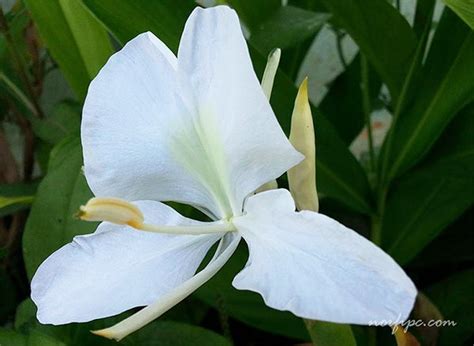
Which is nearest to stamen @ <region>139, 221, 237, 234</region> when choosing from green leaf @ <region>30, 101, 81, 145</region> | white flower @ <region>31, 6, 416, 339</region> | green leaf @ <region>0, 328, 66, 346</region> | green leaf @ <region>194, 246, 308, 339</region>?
white flower @ <region>31, 6, 416, 339</region>

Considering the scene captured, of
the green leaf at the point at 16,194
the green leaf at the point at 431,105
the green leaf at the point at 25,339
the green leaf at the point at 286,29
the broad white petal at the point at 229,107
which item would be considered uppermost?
the broad white petal at the point at 229,107

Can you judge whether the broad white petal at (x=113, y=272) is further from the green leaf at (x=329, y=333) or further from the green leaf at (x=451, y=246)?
the green leaf at (x=451, y=246)

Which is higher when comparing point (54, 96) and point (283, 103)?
point (283, 103)

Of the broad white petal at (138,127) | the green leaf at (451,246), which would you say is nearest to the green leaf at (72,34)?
the broad white petal at (138,127)

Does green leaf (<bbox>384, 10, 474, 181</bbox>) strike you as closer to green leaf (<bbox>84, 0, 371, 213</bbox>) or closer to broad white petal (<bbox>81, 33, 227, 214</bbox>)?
green leaf (<bbox>84, 0, 371, 213</bbox>)

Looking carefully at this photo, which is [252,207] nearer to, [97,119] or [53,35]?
[97,119]

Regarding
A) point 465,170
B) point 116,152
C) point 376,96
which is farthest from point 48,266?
point 376,96

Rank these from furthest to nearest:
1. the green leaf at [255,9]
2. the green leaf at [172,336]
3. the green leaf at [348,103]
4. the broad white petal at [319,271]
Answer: the green leaf at [348,103], the green leaf at [255,9], the green leaf at [172,336], the broad white petal at [319,271]

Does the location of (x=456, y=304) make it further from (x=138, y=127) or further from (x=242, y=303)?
(x=138, y=127)
